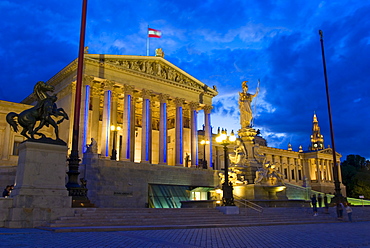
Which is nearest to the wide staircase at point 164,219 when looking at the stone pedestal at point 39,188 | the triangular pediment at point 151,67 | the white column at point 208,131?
the stone pedestal at point 39,188

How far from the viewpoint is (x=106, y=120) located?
37625mm

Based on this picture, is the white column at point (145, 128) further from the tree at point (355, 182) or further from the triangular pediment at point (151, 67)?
the tree at point (355, 182)

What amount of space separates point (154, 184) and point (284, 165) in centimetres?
6005

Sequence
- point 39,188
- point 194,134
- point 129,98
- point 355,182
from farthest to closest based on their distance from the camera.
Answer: point 355,182, point 194,134, point 129,98, point 39,188

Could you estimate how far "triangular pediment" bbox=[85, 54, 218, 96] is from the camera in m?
39.6

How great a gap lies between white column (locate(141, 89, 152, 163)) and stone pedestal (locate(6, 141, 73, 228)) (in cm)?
2365

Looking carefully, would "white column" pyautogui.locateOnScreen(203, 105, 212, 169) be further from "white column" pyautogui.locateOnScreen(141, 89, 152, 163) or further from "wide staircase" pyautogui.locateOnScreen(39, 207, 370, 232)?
"wide staircase" pyautogui.locateOnScreen(39, 207, 370, 232)

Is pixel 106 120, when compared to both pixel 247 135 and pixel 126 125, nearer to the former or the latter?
pixel 126 125

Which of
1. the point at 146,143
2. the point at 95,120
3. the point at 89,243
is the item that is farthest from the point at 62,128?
the point at 89,243

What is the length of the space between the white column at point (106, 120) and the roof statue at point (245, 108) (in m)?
13.9

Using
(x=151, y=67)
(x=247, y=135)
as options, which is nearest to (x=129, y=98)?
(x=151, y=67)

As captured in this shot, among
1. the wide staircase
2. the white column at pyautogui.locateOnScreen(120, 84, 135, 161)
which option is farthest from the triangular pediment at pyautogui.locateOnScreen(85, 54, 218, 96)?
the wide staircase

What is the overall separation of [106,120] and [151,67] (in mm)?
9810

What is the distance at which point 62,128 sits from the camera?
39125mm
